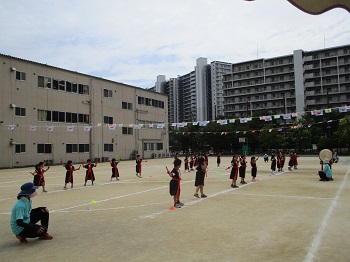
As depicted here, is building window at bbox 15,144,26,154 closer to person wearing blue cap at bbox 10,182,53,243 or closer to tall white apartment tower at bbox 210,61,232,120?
person wearing blue cap at bbox 10,182,53,243

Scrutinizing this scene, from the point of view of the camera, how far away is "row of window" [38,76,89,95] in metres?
37.6

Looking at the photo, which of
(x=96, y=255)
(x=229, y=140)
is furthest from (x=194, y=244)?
(x=229, y=140)

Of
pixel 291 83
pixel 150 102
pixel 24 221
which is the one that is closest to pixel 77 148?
pixel 150 102

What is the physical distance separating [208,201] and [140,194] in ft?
11.1

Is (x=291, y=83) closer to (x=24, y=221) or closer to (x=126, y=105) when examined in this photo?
(x=126, y=105)

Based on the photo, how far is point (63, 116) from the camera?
39.8 meters

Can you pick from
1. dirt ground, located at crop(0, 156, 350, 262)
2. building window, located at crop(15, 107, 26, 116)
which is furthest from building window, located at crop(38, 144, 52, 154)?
dirt ground, located at crop(0, 156, 350, 262)

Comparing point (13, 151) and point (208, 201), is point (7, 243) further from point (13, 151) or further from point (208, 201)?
point (13, 151)

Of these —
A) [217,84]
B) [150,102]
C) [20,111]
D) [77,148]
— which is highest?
[217,84]

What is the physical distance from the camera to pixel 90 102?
43656mm

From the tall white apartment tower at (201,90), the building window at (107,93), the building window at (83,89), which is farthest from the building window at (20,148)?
the tall white apartment tower at (201,90)

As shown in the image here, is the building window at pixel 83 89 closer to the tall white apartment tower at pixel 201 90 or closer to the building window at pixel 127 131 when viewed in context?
the building window at pixel 127 131

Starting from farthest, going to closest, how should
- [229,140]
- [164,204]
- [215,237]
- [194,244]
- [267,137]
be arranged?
[229,140]
[267,137]
[164,204]
[215,237]
[194,244]

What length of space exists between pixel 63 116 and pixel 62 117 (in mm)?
192
